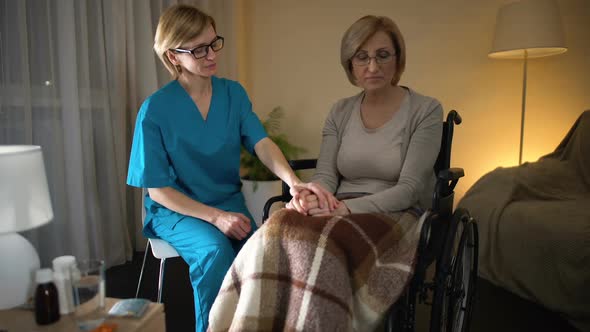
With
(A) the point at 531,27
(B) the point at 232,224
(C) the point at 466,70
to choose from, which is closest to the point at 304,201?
(B) the point at 232,224

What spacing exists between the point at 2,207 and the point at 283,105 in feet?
8.14

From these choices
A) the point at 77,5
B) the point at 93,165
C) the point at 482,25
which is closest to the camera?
the point at 77,5

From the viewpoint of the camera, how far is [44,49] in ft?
5.95

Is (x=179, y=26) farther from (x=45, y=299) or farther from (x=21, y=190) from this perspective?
(x=45, y=299)

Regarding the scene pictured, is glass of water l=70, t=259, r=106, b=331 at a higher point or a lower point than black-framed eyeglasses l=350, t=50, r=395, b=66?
lower

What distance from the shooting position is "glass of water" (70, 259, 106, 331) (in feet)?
2.89

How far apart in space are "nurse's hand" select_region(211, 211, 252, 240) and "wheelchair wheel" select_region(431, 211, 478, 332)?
0.58 m

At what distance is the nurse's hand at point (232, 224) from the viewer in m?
1.27

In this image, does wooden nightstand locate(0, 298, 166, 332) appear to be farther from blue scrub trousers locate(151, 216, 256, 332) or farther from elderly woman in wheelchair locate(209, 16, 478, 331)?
blue scrub trousers locate(151, 216, 256, 332)

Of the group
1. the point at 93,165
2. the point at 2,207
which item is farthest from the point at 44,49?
the point at 2,207

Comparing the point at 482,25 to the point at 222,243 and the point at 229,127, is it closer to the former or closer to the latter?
the point at 229,127

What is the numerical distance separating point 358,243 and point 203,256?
1.65ft

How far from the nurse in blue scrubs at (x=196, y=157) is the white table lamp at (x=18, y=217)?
1.18 feet

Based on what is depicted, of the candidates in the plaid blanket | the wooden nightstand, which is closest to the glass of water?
the wooden nightstand
